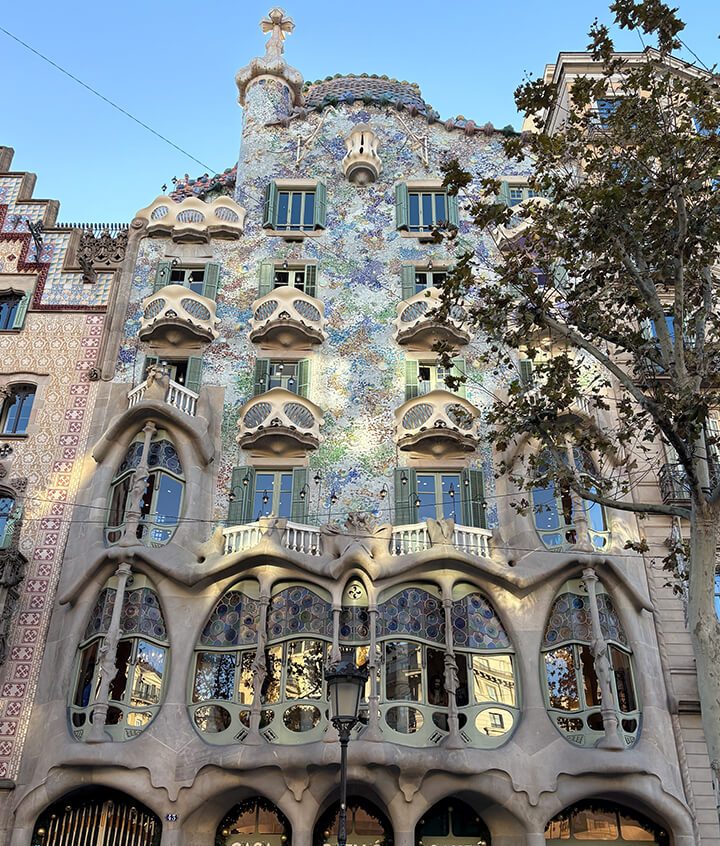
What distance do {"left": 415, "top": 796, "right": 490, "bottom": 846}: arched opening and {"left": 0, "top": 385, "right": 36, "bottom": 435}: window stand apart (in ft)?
45.8

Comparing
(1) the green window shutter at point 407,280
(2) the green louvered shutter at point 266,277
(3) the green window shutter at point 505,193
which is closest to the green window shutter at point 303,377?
(2) the green louvered shutter at point 266,277

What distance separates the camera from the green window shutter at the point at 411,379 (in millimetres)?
23016

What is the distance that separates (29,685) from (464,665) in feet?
31.9

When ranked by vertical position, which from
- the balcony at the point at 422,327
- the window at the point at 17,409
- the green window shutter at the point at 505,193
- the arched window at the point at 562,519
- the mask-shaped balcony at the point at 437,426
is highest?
the green window shutter at the point at 505,193

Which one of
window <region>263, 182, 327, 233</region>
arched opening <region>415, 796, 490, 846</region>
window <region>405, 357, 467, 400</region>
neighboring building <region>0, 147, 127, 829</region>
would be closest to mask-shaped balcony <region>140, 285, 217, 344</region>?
neighboring building <region>0, 147, 127, 829</region>

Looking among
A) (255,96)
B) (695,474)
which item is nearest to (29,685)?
(695,474)

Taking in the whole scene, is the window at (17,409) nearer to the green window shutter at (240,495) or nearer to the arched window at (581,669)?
the green window shutter at (240,495)

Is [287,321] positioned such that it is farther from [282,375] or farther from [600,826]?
[600,826]

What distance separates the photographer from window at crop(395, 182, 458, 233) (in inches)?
1045

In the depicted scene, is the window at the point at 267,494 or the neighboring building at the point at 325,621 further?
the window at the point at 267,494

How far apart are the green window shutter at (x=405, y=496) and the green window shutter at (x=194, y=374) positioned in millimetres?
5955

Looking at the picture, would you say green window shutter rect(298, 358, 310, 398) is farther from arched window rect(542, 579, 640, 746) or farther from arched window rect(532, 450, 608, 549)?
arched window rect(542, 579, 640, 746)

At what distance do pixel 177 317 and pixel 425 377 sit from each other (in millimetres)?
7066

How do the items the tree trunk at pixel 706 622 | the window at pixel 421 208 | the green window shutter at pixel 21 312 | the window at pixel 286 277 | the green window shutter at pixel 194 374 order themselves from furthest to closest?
the window at pixel 421 208 < the window at pixel 286 277 < the green window shutter at pixel 21 312 < the green window shutter at pixel 194 374 < the tree trunk at pixel 706 622
